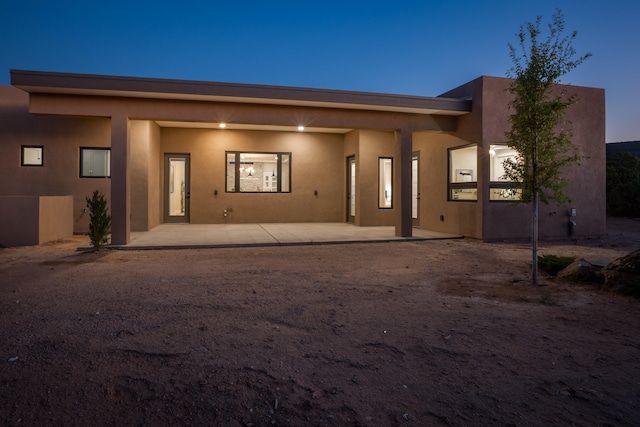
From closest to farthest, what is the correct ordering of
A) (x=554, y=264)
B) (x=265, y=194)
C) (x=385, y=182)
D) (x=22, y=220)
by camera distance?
(x=554, y=264) → (x=22, y=220) → (x=385, y=182) → (x=265, y=194)

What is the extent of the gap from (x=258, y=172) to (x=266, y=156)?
2.32 ft

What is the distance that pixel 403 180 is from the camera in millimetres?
11477

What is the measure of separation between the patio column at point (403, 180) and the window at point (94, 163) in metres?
8.88

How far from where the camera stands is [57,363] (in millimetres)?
3041

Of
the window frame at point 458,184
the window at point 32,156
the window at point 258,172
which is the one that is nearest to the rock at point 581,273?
the window frame at point 458,184

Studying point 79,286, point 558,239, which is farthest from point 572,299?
point 558,239

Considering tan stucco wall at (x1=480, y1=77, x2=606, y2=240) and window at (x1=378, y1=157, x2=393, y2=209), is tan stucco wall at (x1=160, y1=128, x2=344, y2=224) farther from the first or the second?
tan stucco wall at (x1=480, y1=77, x2=606, y2=240)

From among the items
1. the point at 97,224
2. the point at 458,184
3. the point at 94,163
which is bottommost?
the point at 97,224

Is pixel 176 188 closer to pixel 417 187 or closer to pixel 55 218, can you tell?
pixel 55 218

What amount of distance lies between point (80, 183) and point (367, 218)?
950cm

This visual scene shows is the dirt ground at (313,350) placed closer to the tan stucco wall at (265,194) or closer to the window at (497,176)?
the window at (497,176)

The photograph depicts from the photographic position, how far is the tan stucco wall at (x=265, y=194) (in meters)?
15.3

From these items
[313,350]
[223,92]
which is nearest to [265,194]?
[223,92]

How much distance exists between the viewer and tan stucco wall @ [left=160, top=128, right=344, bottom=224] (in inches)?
601
